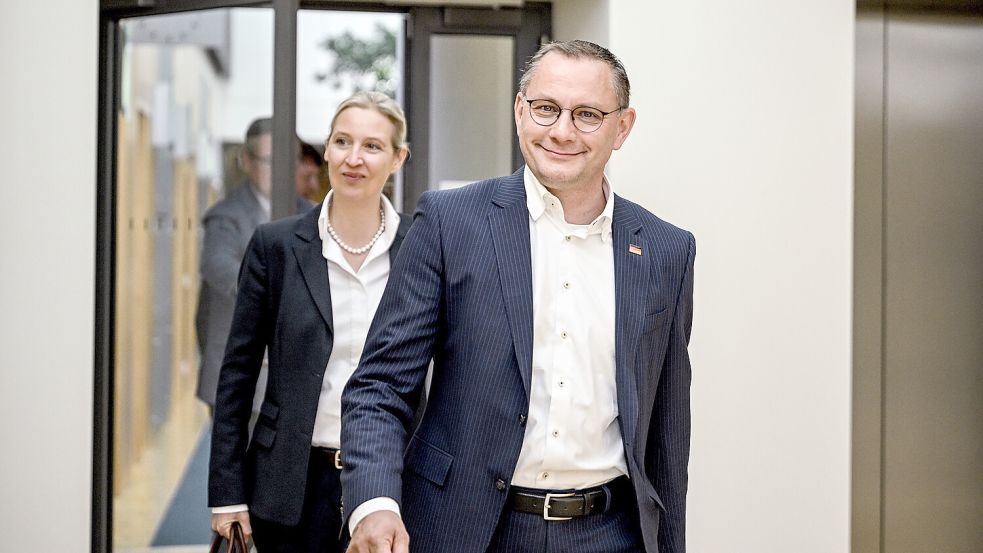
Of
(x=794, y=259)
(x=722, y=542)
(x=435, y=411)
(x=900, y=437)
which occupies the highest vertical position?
(x=794, y=259)

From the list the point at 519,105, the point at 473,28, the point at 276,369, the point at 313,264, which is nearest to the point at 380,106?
the point at 313,264

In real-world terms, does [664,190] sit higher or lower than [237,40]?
lower

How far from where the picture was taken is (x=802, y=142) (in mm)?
3973

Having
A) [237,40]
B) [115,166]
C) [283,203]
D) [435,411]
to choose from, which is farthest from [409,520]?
[237,40]

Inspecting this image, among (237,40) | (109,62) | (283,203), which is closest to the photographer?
(283,203)

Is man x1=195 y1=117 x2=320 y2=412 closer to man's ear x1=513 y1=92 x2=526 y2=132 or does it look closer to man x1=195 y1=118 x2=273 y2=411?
man x1=195 y1=118 x2=273 y2=411

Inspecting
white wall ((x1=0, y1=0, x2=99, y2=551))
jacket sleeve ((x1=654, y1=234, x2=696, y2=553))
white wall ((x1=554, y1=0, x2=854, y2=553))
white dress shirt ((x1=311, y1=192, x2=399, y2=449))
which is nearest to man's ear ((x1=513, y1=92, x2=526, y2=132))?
jacket sleeve ((x1=654, y1=234, x2=696, y2=553))

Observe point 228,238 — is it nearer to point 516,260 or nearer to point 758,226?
point 758,226

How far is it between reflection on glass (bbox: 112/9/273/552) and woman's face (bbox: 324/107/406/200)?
110cm

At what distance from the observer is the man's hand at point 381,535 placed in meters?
1.85

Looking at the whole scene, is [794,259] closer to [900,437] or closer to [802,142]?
[802,142]

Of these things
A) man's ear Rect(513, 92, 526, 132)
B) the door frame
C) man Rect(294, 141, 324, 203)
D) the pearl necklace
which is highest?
the door frame

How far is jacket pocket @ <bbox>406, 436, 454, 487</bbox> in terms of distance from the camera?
208cm

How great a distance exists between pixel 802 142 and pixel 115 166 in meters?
2.54
